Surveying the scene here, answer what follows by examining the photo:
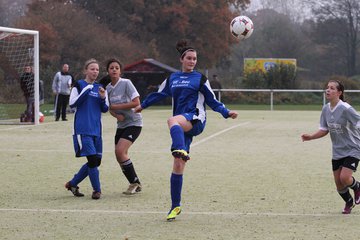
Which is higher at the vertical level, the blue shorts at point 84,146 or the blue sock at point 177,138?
the blue sock at point 177,138

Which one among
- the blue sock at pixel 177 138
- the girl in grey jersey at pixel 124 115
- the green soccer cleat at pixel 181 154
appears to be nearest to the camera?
the green soccer cleat at pixel 181 154

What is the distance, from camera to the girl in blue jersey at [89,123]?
387 inches

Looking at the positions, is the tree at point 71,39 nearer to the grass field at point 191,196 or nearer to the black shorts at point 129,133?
the grass field at point 191,196

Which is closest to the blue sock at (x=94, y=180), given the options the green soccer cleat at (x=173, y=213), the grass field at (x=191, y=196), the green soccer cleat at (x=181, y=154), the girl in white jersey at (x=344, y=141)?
the grass field at (x=191, y=196)

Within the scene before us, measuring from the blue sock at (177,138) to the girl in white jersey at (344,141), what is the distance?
178 cm

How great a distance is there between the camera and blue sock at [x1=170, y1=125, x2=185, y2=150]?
8.31 m

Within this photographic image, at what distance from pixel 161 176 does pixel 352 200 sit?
386 centimetres

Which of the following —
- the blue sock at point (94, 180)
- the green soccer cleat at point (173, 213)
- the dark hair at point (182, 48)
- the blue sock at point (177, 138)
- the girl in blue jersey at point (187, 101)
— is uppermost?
the dark hair at point (182, 48)

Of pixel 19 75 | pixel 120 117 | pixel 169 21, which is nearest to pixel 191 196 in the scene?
pixel 120 117

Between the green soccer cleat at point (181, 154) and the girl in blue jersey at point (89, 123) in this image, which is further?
the girl in blue jersey at point (89, 123)

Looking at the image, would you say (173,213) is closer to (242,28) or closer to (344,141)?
(344,141)

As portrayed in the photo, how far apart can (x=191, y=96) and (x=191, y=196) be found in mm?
1727

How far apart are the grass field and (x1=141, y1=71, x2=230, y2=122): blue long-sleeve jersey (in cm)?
110

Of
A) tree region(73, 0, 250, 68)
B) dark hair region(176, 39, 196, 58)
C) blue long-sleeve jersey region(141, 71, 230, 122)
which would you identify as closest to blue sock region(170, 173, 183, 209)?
blue long-sleeve jersey region(141, 71, 230, 122)
